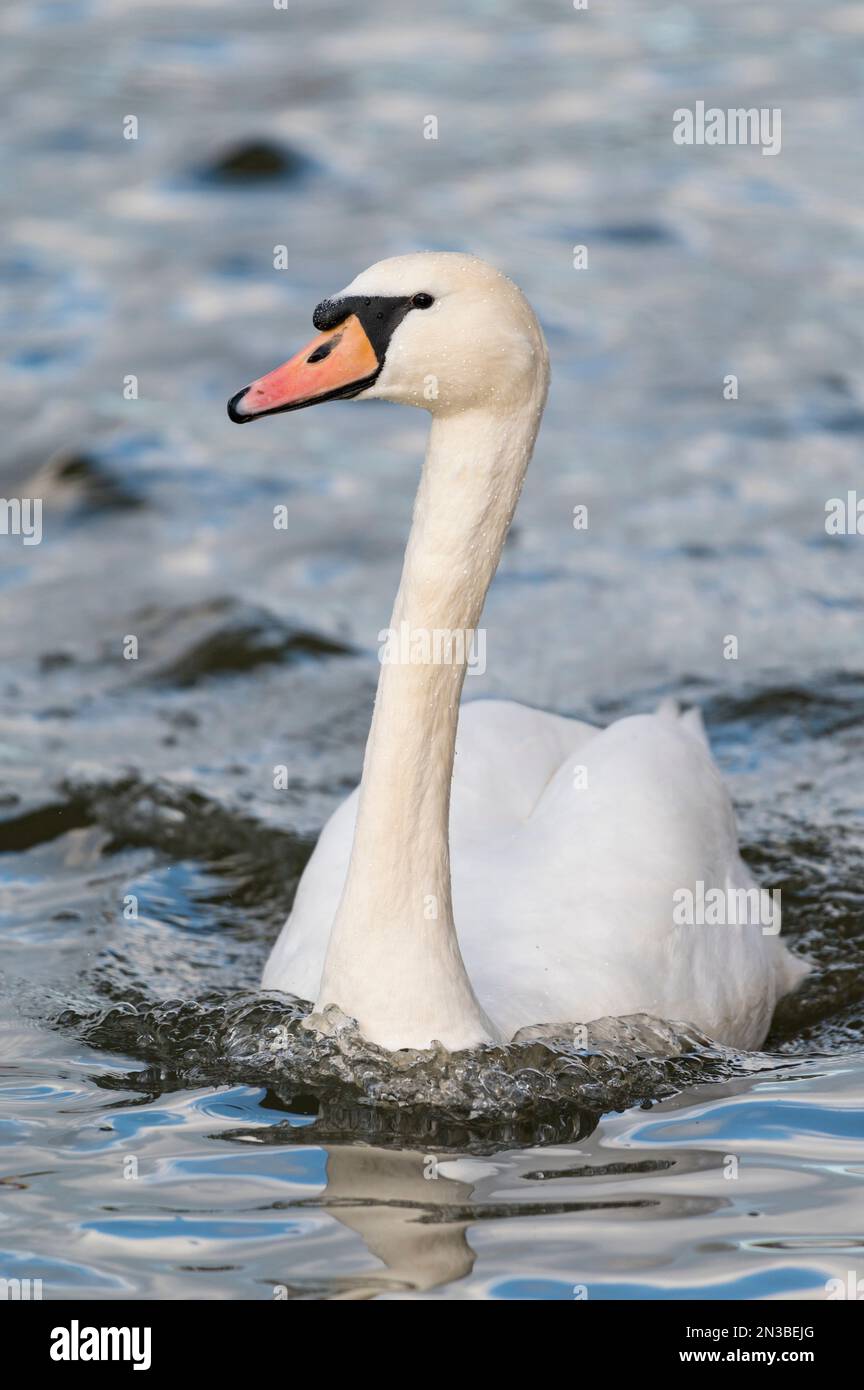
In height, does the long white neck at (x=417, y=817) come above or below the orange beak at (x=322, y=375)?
below

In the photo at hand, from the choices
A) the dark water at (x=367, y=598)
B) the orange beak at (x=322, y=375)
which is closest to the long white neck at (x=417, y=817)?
the dark water at (x=367, y=598)

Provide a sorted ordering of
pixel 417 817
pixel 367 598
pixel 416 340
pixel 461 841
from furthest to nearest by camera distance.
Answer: pixel 367 598, pixel 461 841, pixel 417 817, pixel 416 340

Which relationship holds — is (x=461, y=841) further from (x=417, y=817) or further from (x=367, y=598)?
(x=367, y=598)

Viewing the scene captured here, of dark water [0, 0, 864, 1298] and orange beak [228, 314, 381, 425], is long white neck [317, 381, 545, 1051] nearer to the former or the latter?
dark water [0, 0, 864, 1298]

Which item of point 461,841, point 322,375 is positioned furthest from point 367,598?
point 322,375

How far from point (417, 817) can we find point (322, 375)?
1159 mm

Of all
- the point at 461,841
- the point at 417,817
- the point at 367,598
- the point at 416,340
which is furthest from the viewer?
the point at 367,598

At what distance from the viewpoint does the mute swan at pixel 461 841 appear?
203 inches

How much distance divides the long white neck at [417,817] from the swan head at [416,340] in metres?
0.20

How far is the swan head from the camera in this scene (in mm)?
5125

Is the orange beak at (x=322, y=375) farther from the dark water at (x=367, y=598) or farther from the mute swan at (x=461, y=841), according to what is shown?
the dark water at (x=367, y=598)

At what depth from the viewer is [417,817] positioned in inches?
214
